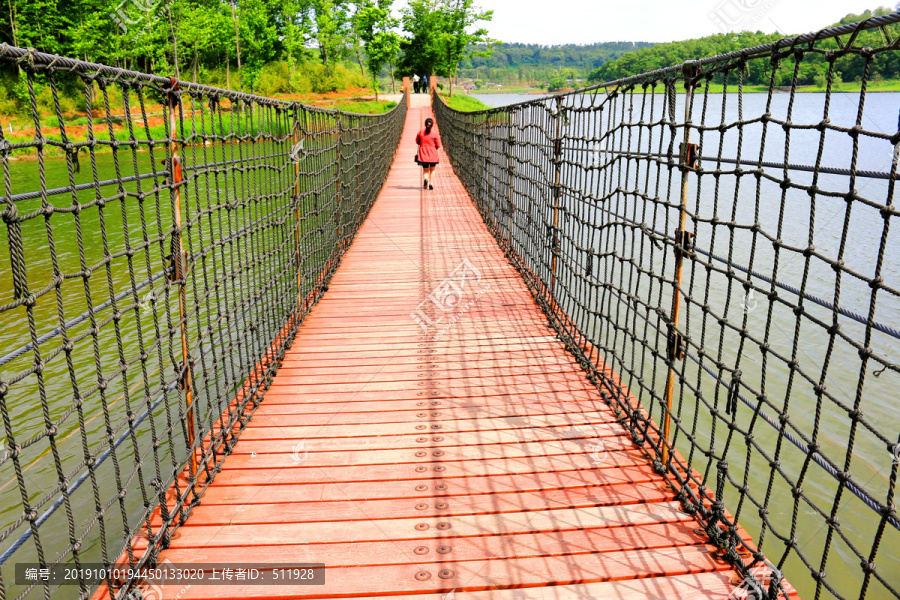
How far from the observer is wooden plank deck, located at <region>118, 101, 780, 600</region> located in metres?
2.17

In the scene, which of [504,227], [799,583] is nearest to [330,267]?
[504,227]

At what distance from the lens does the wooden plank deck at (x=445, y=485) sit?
2.17 m

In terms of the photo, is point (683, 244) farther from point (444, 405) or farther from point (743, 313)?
point (743, 313)

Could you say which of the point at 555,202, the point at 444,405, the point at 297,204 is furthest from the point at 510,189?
the point at 444,405

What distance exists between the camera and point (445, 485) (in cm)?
269

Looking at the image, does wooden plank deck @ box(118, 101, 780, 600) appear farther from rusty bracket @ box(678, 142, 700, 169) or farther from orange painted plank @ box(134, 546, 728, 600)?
rusty bracket @ box(678, 142, 700, 169)

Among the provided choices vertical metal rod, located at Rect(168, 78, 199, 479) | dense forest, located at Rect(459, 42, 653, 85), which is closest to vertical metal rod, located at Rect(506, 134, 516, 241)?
vertical metal rod, located at Rect(168, 78, 199, 479)

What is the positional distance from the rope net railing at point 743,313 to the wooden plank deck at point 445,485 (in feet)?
0.68

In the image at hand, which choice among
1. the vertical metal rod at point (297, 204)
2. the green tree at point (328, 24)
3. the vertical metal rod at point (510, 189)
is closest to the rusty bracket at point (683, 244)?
the vertical metal rod at point (297, 204)

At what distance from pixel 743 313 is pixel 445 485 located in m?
3.36

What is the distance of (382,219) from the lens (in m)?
9.21

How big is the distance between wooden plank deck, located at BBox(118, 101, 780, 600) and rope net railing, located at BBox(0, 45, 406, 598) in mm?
232

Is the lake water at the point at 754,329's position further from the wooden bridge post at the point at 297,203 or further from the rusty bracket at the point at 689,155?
the wooden bridge post at the point at 297,203

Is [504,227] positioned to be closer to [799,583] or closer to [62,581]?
→ [799,583]
